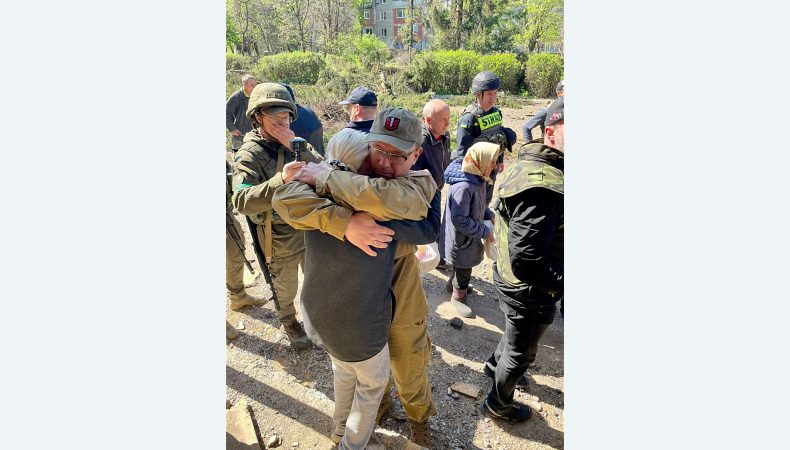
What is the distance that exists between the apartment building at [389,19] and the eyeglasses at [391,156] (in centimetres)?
2309

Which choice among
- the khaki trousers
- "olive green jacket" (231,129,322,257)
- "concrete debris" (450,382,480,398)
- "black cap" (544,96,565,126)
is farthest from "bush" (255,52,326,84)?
the khaki trousers

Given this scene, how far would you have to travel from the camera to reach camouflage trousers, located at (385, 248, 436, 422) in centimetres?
209

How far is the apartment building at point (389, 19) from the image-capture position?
2373cm

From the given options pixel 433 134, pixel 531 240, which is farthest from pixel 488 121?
pixel 531 240

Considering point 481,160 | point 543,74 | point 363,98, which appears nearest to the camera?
point 481,160

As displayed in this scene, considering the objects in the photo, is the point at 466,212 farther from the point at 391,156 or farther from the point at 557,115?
the point at 391,156

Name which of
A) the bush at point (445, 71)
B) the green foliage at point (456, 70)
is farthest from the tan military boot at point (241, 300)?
the bush at point (445, 71)

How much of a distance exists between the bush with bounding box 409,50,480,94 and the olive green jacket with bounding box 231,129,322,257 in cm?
1607

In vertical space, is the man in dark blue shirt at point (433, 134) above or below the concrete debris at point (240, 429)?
above

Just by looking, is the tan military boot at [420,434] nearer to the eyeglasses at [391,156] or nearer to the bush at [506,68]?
the eyeglasses at [391,156]

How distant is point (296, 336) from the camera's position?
3.49 meters

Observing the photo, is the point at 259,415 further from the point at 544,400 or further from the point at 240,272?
the point at 544,400

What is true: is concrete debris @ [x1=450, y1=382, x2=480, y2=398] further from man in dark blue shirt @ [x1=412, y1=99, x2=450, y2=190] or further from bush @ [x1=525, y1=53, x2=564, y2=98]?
bush @ [x1=525, y1=53, x2=564, y2=98]

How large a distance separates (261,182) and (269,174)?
8 centimetres
